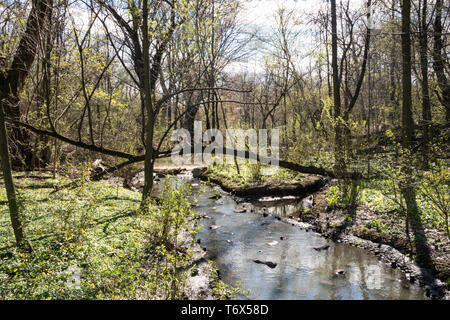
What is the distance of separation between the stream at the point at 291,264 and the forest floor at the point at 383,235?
0.78 ft

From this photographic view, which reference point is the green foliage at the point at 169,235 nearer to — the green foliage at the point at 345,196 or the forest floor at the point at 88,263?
the forest floor at the point at 88,263

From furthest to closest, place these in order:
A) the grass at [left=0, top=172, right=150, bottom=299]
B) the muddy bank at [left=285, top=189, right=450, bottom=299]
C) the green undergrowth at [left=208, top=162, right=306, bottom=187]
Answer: the green undergrowth at [left=208, top=162, right=306, bottom=187] < the muddy bank at [left=285, top=189, right=450, bottom=299] < the grass at [left=0, top=172, right=150, bottom=299]

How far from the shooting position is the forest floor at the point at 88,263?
11.9 feet

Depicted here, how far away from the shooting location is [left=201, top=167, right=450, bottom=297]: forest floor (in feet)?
16.6

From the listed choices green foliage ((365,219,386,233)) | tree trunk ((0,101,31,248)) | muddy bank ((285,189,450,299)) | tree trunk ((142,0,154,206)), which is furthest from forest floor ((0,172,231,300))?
green foliage ((365,219,386,233))

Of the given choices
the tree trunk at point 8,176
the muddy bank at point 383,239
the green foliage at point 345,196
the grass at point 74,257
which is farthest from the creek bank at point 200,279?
the green foliage at point 345,196

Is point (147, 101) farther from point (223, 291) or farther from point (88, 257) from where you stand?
point (223, 291)

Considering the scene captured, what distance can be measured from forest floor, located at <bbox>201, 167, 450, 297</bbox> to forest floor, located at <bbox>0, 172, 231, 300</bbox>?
10.8 ft

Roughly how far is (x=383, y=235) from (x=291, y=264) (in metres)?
2.24

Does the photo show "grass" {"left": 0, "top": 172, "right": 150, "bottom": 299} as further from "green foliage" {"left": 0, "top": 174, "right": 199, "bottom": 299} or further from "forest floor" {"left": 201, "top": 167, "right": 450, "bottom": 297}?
"forest floor" {"left": 201, "top": 167, "right": 450, "bottom": 297}

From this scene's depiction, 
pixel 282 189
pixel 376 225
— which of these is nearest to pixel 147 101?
pixel 376 225

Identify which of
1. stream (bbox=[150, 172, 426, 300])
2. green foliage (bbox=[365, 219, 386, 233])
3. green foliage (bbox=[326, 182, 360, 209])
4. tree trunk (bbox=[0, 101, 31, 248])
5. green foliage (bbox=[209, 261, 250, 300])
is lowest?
stream (bbox=[150, 172, 426, 300])
